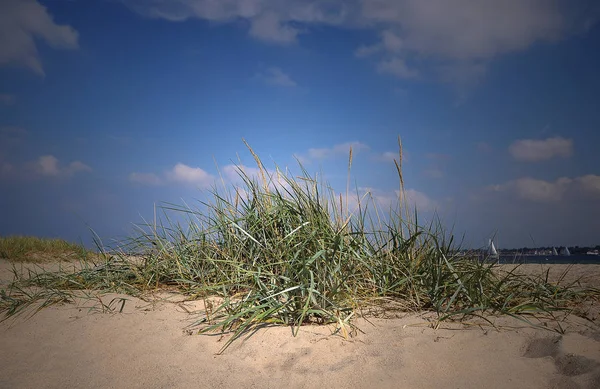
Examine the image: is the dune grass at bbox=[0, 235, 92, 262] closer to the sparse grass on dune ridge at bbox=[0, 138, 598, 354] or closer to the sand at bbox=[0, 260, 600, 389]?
the sparse grass on dune ridge at bbox=[0, 138, 598, 354]

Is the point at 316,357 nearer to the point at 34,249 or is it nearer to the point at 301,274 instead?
the point at 301,274

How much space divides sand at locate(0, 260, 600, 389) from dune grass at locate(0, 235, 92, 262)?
457cm

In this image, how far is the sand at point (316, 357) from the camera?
6.51 feet

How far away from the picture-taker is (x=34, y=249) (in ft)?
23.6

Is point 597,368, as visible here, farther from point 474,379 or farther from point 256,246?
point 256,246

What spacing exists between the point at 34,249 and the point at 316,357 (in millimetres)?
6912

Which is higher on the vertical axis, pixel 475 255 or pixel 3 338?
pixel 475 255

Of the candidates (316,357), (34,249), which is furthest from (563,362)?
(34,249)

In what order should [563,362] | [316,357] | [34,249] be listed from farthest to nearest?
[34,249]
[316,357]
[563,362]

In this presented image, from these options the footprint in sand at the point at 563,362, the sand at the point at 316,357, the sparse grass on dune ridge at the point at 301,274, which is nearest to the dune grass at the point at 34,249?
the sparse grass on dune ridge at the point at 301,274

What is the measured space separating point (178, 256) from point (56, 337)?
119 cm

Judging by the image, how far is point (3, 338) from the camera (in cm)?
287

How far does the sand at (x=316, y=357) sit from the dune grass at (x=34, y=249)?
180 inches

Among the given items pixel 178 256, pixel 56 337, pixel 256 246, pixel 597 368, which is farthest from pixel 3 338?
pixel 597 368
